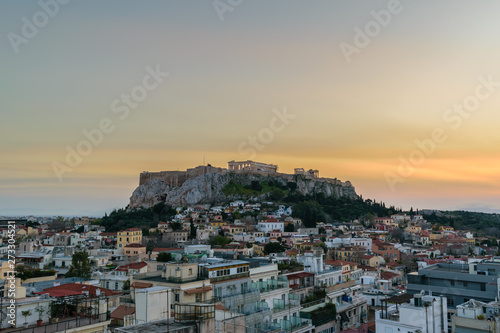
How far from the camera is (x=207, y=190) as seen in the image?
113 meters

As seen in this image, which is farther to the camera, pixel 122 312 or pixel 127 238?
pixel 127 238

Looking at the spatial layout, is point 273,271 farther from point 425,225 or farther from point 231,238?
point 425,225

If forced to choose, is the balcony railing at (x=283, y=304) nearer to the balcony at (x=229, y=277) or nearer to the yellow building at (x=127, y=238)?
the balcony at (x=229, y=277)

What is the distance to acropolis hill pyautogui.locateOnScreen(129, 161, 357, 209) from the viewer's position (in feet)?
370

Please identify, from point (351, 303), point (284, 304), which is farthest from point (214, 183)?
point (284, 304)

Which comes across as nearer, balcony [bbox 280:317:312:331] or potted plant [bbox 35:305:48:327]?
potted plant [bbox 35:305:48:327]

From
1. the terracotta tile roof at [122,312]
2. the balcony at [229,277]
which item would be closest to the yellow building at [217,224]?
the balcony at [229,277]

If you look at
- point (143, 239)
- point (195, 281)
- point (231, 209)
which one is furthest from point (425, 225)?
point (195, 281)

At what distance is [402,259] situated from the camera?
5838cm

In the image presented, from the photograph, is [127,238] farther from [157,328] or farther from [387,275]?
[157,328]

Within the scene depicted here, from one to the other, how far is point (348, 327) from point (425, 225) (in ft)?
255

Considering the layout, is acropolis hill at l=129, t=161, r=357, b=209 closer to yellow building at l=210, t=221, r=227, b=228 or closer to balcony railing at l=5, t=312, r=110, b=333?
yellow building at l=210, t=221, r=227, b=228

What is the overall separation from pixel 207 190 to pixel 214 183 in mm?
2999

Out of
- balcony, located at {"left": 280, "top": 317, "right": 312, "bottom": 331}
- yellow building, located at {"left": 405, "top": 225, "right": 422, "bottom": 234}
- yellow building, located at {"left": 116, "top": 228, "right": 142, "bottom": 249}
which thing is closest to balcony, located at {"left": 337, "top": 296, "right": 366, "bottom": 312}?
balcony, located at {"left": 280, "top": 317, "right": 312, "bottom": 331}
